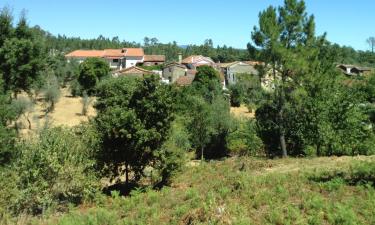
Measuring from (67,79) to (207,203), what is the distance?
69848mm

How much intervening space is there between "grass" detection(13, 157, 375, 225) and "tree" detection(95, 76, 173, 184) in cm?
181

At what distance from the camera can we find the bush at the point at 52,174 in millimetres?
15797

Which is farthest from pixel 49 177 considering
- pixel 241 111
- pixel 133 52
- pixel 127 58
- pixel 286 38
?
pixel 133 52

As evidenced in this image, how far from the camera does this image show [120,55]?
4437 inches

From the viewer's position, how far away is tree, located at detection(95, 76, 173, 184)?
18250mm

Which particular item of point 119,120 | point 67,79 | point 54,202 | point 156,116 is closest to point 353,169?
point 156,116

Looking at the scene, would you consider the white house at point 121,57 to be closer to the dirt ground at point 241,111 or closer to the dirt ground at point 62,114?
the dirt ground at point 62,114

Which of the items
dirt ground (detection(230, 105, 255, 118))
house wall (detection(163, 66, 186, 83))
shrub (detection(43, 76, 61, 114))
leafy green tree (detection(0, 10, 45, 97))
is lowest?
dirt ground (detection(230, 105, 255, 118))

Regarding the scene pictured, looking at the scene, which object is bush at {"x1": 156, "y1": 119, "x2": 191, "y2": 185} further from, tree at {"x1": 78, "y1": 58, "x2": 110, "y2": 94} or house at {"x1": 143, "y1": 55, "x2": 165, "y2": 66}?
house at {"x1": 143, "y1": 55, "x2": 165, "y2": 66}

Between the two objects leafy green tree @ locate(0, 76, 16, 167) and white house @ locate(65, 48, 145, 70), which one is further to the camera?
white house @ locate(65, 48, 145, 70)

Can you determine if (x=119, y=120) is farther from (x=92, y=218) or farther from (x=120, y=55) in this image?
(x=120, y=55)

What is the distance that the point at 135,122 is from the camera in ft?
59.6

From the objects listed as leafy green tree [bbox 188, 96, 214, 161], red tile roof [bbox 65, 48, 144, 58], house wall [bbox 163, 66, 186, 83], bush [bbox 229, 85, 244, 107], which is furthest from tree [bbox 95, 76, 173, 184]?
red tile roof [bbox 65, 48, 144, 58]

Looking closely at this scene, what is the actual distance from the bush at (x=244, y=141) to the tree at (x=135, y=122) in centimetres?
1206
